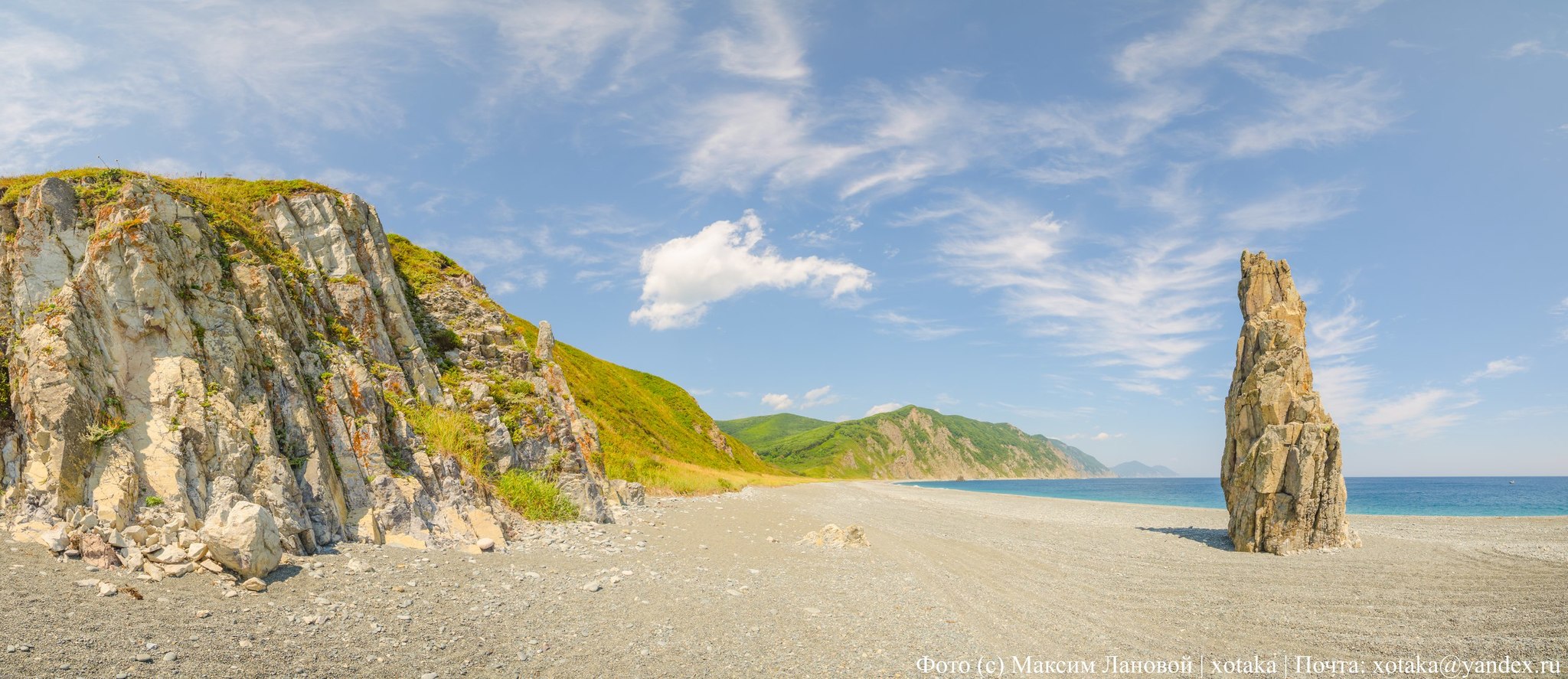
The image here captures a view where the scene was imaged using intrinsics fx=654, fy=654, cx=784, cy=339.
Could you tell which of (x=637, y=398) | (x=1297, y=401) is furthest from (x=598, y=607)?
(x=637, y=398)

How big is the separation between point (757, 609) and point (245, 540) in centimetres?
716

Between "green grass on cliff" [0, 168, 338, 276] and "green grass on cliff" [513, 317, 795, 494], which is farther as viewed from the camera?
"green grass on cliff" [513, 317, 795, 494]

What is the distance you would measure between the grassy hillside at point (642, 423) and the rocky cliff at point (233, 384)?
6.38 metres

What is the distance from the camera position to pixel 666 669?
26.5 ft

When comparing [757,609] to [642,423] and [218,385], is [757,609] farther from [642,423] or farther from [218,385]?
[642,423]

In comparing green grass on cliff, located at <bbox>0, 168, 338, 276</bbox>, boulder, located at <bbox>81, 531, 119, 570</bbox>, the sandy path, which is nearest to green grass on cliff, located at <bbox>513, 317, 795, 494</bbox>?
green grass on cliff, located at <bbox>0, 168, 338, 276</bbox>

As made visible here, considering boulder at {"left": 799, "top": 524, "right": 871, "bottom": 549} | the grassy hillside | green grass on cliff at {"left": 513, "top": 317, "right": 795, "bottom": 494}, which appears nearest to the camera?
boulder at {"left": 799, "top": 524, "right": 871, "bottom": 549}

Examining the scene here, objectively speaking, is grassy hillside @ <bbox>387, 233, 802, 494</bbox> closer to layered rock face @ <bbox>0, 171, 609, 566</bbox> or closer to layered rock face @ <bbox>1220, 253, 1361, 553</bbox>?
layered rock face @ <bbox>0, 171, 609, 566</bbox>

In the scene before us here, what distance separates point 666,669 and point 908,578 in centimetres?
742

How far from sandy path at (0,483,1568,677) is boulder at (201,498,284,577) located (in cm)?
32

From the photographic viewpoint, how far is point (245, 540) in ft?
27.1

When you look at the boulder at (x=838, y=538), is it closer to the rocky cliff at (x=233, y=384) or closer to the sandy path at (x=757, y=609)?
the sandy path at (x=757, y=609)

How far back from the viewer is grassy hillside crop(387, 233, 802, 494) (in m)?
27.1

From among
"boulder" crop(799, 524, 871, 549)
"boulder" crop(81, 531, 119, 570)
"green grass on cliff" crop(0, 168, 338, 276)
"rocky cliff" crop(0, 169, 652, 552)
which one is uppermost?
"green grass on cliff" crop(0, 168, 338, 276)
